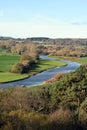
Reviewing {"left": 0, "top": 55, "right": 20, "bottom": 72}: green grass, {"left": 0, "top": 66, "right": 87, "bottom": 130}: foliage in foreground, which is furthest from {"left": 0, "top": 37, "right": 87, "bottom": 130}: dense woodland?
{"left": 0, "top": 55, "right": 20, "bottom": 72}: green grass

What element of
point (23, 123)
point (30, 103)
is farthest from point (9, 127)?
point (30, 103)

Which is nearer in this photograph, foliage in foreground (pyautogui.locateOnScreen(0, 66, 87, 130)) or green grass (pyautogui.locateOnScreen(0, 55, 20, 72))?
foliage in foreground (pyautogui.locateOnScreen(0, 66, 87, 130))

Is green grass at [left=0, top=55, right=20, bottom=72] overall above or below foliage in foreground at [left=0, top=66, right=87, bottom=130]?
below

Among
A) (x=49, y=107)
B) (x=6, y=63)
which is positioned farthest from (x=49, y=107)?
(x=6, y=63)

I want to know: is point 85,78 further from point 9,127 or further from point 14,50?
point 14,50

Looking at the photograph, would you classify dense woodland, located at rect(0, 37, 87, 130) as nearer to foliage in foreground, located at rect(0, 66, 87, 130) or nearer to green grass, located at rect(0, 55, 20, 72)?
foliage in foreground, located at rect(0, 66, 87, 130)

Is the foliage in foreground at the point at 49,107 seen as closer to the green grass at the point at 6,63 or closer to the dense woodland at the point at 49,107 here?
the dense woodland at the point at 49,107

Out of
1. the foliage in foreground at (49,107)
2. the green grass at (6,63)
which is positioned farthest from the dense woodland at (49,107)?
the green grass at (6,63)

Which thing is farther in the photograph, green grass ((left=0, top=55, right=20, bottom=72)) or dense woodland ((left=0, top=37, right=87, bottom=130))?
green grass ((left=0, top=55, right=20, bottom=72))

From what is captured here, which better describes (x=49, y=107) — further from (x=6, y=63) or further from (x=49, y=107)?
(x=6, y=63)
